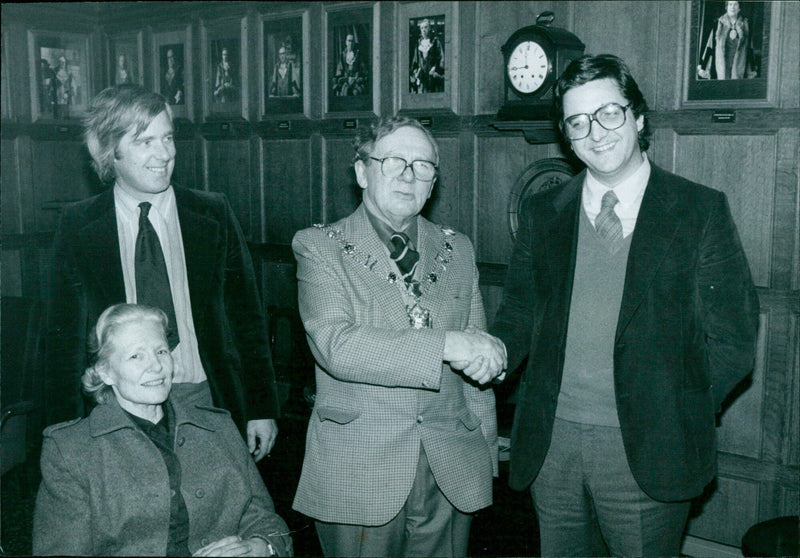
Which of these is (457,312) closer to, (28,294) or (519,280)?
(519,280)

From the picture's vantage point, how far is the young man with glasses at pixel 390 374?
2.04 metres

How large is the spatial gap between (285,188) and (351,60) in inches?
39.8

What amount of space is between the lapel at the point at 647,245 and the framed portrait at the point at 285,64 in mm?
3393

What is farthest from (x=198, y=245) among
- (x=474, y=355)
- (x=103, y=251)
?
(x=474, y=355)

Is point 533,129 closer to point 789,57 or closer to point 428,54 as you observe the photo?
point 428,54

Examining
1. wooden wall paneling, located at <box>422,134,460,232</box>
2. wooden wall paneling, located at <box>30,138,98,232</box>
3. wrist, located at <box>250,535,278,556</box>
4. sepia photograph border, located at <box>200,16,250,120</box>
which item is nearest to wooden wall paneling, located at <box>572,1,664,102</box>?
wooden wall paneling, located at <box>422,134,460,232</box>

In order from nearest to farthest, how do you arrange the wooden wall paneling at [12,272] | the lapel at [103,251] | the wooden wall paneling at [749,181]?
the lapel at [103,251], the wooden wall paneling at [749,181], the wooden wall paneling at [12,272]

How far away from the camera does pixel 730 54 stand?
3307mm

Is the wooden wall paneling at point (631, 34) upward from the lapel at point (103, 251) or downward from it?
upward

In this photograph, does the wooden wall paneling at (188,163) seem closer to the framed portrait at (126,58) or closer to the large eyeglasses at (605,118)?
the framed portrait at (126,58)

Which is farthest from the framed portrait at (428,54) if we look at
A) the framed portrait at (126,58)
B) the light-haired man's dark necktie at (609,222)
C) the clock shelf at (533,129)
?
the framed portrait at (126,58)

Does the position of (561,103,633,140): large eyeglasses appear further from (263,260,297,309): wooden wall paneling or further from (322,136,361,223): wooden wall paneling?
(263,260,297,309): wooden wall paneling

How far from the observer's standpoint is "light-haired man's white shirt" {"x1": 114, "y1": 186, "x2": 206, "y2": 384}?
238 centimetres

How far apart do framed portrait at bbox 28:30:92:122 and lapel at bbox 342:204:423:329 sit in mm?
4756
